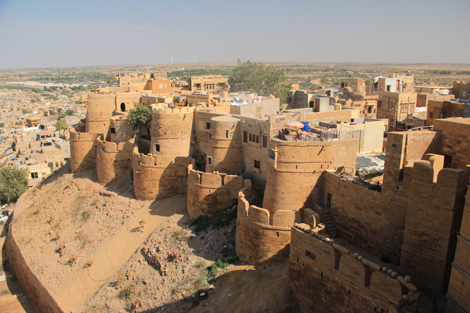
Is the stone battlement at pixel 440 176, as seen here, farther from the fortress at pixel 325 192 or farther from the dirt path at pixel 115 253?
the dirt path at pixel 115 253

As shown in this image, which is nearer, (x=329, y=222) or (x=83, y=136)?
(x=329, y=222)

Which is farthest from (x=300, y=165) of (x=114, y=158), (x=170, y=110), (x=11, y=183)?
(x=11, y=183)

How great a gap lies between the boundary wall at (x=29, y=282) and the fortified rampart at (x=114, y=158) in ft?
24.2

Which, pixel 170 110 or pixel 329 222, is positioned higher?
pixel 170 110

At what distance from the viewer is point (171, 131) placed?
2502 cm

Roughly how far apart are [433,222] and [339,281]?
10.5 feet

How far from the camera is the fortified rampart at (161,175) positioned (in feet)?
80.0

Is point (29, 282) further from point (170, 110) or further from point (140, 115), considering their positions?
point (170, 110)

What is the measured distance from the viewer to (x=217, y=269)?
17.2 meters

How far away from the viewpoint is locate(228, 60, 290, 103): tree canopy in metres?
43.8

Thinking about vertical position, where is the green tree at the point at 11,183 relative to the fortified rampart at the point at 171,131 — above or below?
below

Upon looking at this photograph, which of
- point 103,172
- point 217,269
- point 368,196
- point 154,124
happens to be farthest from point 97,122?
Result: point 368,196

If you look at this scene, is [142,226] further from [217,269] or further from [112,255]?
[217,269]

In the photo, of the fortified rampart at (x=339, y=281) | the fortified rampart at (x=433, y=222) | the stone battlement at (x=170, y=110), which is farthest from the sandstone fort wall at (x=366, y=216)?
the stone battlement at (x=170, y=110)
